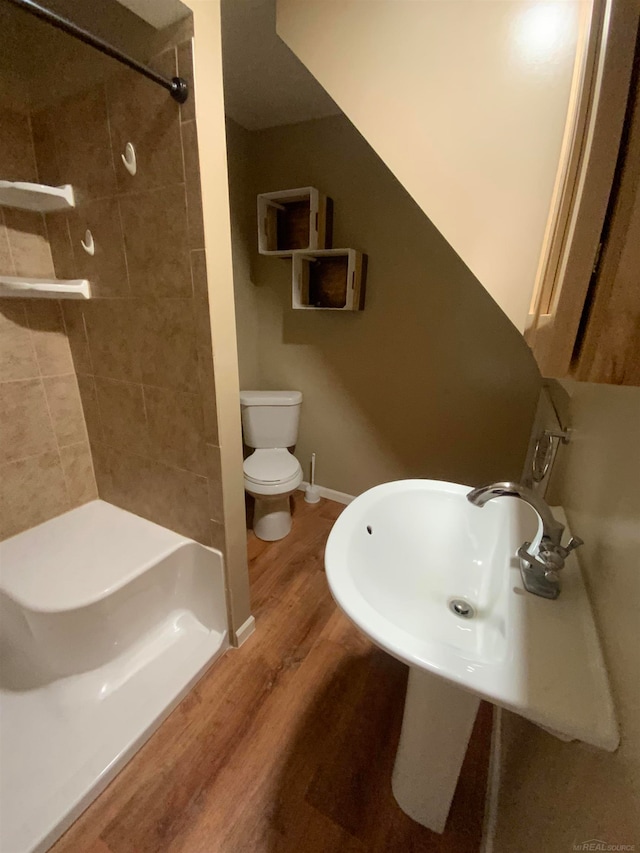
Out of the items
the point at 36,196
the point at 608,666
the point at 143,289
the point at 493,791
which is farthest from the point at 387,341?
the point at 493,791

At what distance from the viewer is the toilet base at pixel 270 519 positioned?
205cm

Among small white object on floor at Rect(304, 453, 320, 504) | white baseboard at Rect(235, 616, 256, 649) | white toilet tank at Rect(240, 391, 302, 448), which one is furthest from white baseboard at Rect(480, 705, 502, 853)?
white toilet tank at Rect(240, 391, 302, 448)

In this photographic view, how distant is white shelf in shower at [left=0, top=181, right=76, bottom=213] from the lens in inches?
Result: 43.0

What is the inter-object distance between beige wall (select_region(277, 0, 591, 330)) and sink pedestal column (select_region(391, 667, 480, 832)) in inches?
35.8

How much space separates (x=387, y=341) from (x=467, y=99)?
46.2 inches

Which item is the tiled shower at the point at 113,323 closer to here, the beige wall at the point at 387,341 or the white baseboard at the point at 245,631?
the white baseboard at the point at 245,631

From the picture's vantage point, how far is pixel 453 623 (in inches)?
30.9

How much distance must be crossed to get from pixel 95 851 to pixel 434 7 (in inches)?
89.4

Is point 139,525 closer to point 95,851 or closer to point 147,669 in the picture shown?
point 147,669

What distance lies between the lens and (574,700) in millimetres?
477

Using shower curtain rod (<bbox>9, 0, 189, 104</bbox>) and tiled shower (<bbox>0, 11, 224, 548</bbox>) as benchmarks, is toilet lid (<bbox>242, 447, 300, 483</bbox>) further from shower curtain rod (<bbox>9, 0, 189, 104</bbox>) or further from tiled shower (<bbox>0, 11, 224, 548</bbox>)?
shower curtain rod (<bbox>9, 0, 189, 104</bbox>)

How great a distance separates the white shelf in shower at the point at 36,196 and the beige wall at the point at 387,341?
102cm

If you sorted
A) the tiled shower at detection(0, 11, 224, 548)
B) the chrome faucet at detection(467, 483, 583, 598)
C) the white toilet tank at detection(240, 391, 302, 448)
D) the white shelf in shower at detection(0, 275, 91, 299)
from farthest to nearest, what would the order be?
the white toilet tank at detection(240, 391, 302, 448), the white shelf in shower at detection(0, 275, 91, 299), the tiled shower at detection(0, 11, 224, 548), the chrome faucet at detection(467, 483, 583, 598)

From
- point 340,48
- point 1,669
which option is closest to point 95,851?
point 1,669
